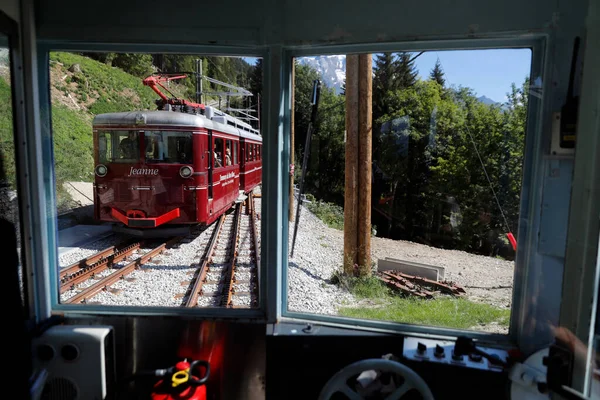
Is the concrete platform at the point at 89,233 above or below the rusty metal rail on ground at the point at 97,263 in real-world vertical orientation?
above

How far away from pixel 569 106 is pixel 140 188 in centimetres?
667

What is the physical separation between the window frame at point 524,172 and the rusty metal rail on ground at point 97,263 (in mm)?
3027

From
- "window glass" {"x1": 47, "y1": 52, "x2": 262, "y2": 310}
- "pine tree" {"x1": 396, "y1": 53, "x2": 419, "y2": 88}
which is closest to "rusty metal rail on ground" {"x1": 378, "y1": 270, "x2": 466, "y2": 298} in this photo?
"pine tree" {"x1": 396, "y1": 53, "x2": 419, "y2": 88}

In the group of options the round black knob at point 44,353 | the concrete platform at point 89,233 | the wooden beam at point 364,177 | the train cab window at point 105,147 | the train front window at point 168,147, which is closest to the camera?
the round black knob at point 44,353

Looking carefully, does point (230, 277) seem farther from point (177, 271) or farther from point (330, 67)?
point (330, 67)

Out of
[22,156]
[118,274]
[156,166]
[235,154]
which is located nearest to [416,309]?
[22,156]

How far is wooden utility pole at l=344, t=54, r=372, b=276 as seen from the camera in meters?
2.78

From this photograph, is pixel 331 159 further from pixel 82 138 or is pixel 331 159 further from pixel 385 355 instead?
pixel 82 138

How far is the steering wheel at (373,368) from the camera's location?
5.96ft

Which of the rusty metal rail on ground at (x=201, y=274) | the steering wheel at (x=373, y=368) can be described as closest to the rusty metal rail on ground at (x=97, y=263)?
the rusty metal rail on ground at (x=201, y=274)

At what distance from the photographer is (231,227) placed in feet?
26.1

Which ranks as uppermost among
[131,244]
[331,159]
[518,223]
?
[331,159]

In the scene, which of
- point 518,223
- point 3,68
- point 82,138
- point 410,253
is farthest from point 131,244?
point 518,223

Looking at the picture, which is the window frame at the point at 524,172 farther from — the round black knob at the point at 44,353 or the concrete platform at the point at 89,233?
the concrete platform at the point at 89,233
